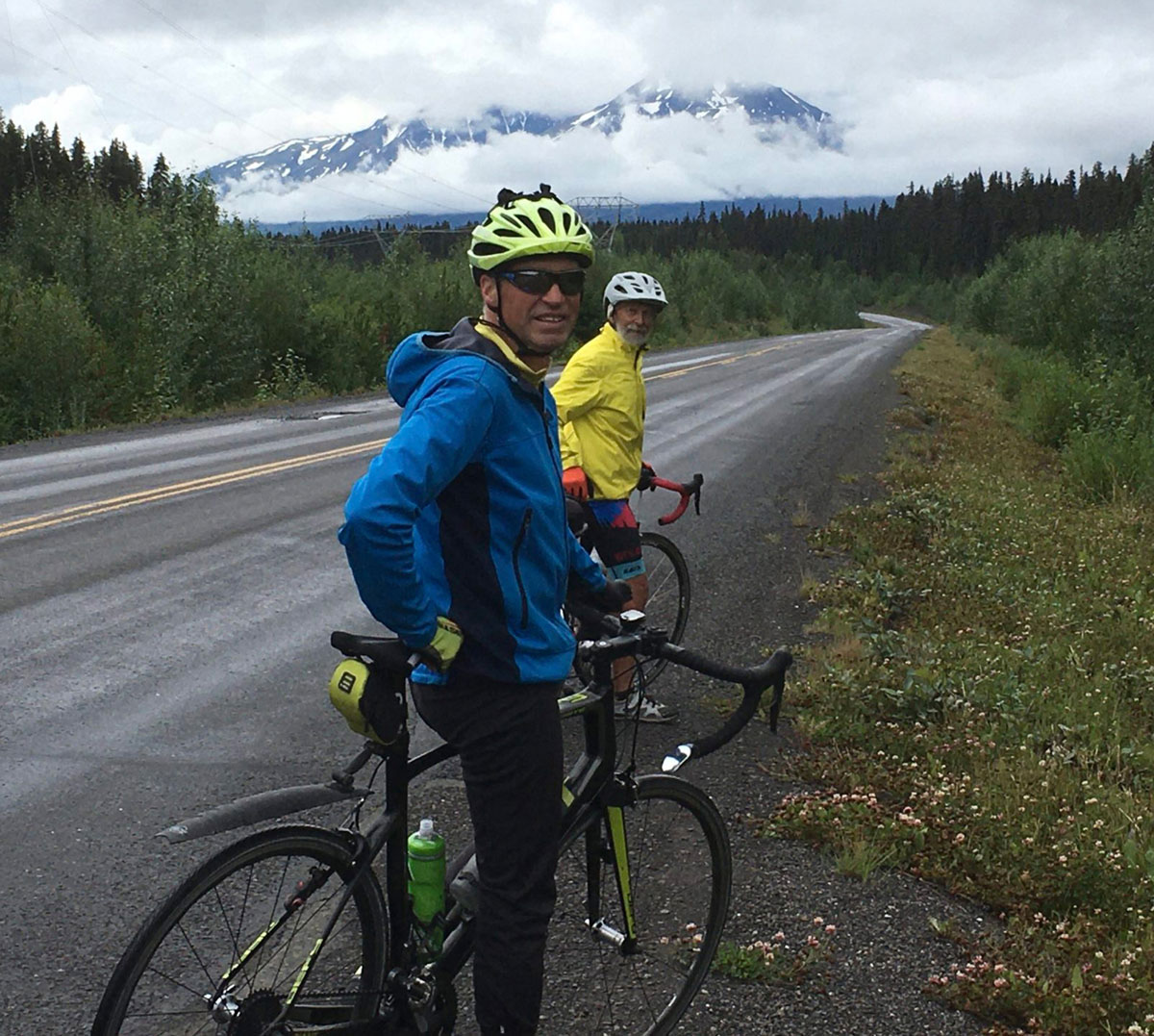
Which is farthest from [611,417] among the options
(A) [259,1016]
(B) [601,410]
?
(A) [259,1016]

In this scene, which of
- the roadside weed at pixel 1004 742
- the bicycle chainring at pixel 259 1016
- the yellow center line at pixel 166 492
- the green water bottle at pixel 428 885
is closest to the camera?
the bicycle chainring at pixel 259 1016

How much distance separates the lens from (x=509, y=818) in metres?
2.77

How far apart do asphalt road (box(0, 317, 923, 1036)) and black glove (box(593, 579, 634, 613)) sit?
195 centimetres

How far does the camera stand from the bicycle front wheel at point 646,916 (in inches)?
133

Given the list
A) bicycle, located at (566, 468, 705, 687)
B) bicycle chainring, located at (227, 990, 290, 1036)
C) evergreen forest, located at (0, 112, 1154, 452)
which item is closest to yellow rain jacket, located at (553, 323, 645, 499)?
bicycle, located at (566, 468, 705, 687)

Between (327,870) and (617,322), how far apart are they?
3.69 meters

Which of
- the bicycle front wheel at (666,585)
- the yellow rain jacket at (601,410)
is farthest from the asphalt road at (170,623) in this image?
the yellow rain jacket at (601,410)

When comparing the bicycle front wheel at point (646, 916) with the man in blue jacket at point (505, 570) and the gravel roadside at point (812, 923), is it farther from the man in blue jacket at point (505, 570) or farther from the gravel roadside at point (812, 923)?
the man in blue jacket at point (505, 570)

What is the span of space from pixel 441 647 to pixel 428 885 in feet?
2.38

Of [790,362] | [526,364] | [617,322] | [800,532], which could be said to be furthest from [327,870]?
[790,362]

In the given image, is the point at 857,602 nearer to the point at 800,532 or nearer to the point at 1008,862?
the point at 800,532

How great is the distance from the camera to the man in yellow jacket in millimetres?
5754

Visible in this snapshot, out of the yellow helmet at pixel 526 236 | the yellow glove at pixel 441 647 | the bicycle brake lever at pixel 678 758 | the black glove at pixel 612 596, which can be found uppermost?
the yellow helmet at pixel 526 236

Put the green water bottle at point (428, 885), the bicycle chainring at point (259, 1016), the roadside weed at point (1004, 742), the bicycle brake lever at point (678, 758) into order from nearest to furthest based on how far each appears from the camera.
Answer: the bicycle chainring at point (259, 1016), the green water bottle at point (428, 885), the bicycle brake lever at point (678, 758), the roadside weed at point (1004, 742)
